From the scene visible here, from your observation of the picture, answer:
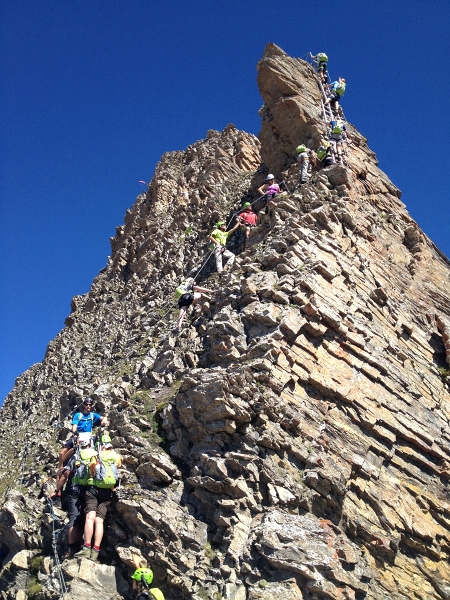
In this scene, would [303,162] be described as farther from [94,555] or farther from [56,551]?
[56,551]

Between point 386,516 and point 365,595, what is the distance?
A: 7.83 feet

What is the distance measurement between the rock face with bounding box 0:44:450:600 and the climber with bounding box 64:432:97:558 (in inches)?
27.0

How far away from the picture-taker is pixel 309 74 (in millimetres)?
32094

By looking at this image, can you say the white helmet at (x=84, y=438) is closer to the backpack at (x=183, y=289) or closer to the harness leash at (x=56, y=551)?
the harness leash at (x=56, y=551)

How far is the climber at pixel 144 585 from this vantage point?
1071 cm

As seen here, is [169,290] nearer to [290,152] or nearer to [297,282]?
[290,152]

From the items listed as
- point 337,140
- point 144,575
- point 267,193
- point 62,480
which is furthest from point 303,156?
point 144,575

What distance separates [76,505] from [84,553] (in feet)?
4.16

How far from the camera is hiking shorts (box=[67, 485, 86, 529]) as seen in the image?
1256 cm

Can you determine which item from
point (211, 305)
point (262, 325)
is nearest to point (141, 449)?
point (262, 325)

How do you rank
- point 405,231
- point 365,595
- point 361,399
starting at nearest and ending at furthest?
point 365,595 → point 361,399 → point 405,231

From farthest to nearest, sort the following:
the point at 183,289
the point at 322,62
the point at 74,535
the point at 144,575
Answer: the point at 322,62 < the point at 183,289 < the point at 74,535 < the point at 144,575

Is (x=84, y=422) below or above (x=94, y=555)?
above

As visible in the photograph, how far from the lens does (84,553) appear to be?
11.9 metres
